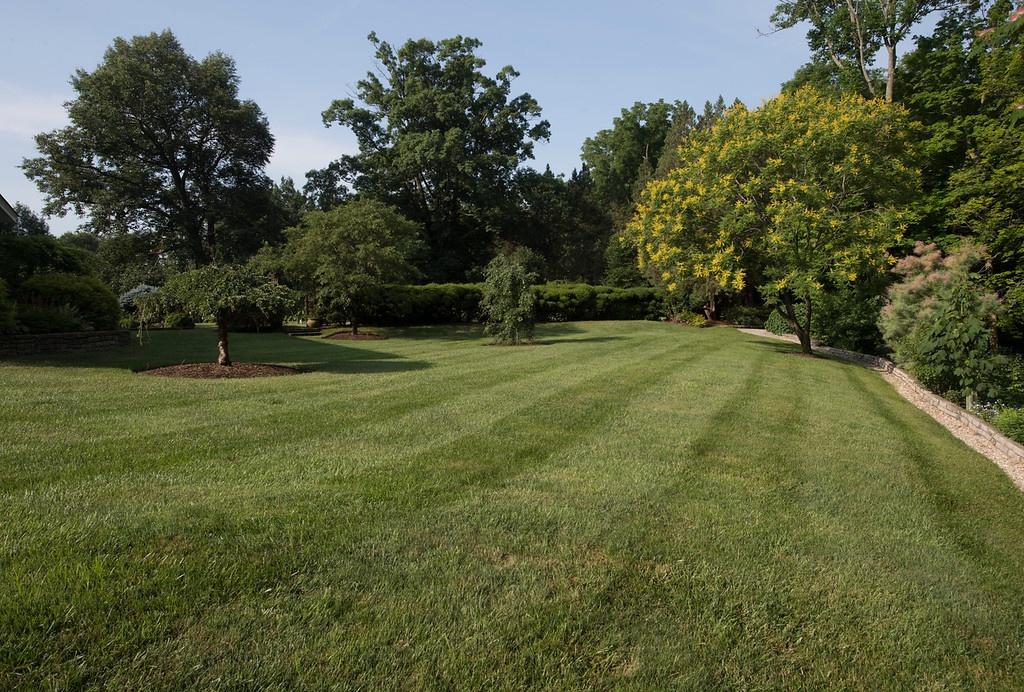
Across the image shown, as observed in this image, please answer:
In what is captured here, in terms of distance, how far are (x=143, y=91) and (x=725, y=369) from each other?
3430cm

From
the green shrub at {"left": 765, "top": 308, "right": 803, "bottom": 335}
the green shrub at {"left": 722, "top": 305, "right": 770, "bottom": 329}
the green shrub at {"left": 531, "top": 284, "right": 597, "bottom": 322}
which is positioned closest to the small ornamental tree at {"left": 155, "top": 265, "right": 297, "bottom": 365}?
the green shrub at {"left": 531, "top": 284, "right": 597, "bottom": 322}

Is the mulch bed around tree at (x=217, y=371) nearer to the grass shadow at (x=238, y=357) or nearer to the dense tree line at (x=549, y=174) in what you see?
the grass shadow at (x=238, y=357)

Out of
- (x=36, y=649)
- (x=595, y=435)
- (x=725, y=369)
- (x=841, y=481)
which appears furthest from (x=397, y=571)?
(x=725, y=369)

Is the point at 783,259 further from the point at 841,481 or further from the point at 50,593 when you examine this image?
the point at 50,593

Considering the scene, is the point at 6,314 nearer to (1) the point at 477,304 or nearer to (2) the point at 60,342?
(2) the point at 60,342

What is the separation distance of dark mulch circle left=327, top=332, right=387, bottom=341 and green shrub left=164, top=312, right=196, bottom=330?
5955mm

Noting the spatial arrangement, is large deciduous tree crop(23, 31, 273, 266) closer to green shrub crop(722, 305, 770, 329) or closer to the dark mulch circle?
the dark mulch circle

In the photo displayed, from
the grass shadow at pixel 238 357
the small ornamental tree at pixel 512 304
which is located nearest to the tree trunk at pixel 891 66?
the small ornamental tree at pixel 512 304

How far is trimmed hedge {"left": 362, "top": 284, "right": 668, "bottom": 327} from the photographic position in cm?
2256

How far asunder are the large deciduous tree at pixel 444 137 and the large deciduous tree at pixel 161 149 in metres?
6.45

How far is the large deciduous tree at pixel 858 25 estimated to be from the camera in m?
22.1

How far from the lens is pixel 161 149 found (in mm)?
31812

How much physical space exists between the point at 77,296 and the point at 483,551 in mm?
12300

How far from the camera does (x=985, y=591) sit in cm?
297
